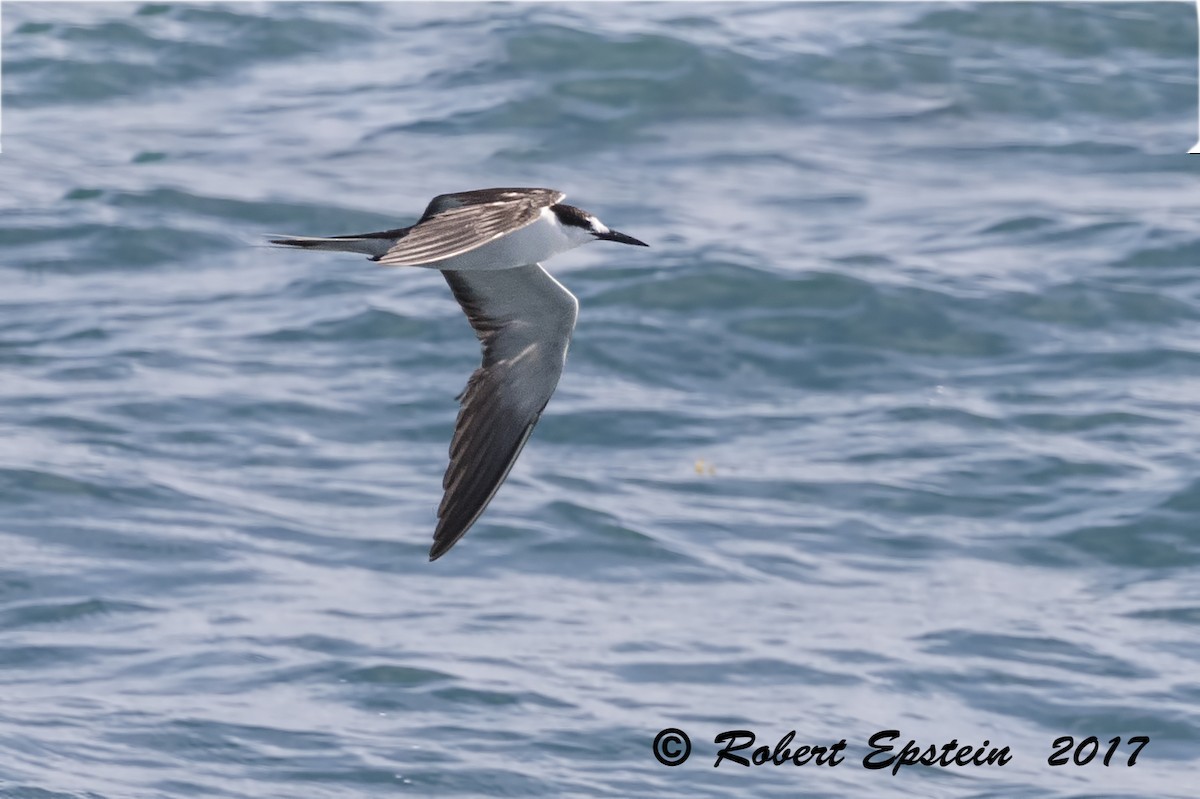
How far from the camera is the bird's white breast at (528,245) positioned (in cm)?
661

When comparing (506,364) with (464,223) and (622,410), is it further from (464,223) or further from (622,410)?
(622,410)

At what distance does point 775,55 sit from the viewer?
18.0 m

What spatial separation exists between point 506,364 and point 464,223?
168 centimetres

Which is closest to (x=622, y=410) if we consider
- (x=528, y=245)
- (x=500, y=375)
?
(x=500, y=375)

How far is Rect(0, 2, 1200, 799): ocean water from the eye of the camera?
1021 cm

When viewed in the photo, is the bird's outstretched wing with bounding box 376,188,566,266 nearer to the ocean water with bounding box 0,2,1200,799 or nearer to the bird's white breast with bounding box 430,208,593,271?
the bird's white breast with bounding box 430,208,593,271

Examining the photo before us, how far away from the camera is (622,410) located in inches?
517

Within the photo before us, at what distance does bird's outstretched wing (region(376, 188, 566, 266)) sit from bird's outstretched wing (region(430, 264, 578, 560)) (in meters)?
0.93

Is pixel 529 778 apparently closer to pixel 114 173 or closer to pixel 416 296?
pixel 416 296

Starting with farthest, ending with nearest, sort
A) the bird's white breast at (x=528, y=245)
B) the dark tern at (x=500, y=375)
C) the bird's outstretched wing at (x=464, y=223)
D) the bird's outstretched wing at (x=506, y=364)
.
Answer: the bird's outstretched wing at (x=506, y=364), the dark tern at (x=500, y=375), the bird's white breast at (x=528, y=245), the bird's outstretched wing at (x=464, y=223)

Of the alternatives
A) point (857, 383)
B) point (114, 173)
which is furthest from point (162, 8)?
point (857, 383)

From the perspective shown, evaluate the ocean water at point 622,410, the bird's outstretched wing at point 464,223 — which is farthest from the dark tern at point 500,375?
the ocean water at point 622,410

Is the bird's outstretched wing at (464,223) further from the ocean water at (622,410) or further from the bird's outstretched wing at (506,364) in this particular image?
the ocean water at (622,410)

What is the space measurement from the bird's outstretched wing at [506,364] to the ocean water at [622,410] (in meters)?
2.55
